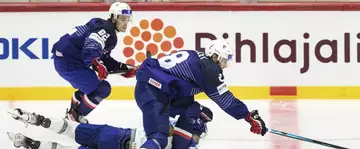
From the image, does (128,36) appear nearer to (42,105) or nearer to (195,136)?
(42,105)

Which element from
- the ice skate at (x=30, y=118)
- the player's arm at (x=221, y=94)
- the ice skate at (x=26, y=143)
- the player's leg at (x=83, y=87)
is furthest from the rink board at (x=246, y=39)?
the player's arm at (x=221, y=94)

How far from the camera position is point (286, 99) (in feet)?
22.1

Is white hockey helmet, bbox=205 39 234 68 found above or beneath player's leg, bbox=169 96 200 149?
above

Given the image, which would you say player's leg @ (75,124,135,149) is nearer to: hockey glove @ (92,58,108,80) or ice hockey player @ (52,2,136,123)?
hockey glove @ (92,58,108,80)

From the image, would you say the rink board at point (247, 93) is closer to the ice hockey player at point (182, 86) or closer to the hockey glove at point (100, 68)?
the hockey glove at point (100, 68)

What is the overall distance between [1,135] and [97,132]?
1225 millimetres

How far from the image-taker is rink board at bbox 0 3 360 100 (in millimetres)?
6777

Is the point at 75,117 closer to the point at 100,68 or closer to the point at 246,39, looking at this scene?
the point at 100,68

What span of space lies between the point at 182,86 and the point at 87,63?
3.89ft

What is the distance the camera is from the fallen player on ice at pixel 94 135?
13.3ft

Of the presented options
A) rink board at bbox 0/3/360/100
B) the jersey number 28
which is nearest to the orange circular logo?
rink board at bbox 0/3/360/100

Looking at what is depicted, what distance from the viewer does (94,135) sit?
13.5ft

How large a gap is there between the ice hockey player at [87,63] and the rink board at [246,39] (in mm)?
1484

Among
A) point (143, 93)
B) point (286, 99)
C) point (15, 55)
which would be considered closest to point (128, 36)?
point (15, 55)
